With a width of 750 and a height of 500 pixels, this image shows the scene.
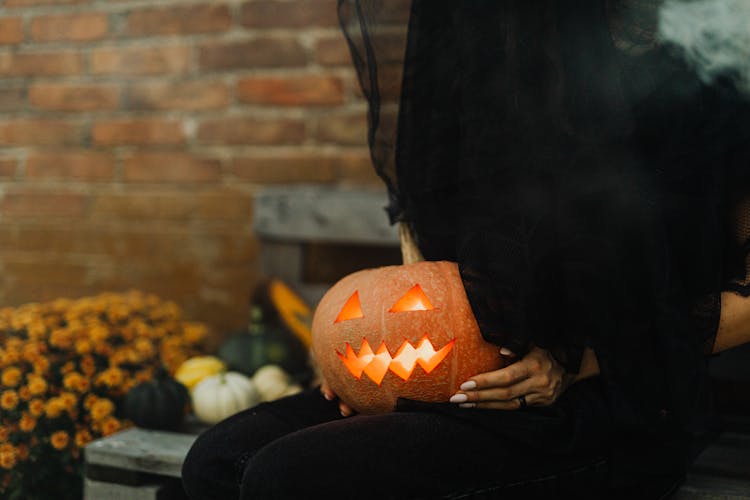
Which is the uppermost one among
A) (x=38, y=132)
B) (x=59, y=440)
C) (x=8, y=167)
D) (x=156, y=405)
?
(x=38, y=132)

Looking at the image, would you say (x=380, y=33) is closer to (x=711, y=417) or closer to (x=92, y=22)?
(x=711, y=417)

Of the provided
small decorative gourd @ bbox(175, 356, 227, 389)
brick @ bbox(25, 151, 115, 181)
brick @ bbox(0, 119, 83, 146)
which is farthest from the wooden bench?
brick @ bbox(0, 119, 83, 146)

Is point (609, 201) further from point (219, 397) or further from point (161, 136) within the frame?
point (161, 136)

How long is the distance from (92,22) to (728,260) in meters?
1.89

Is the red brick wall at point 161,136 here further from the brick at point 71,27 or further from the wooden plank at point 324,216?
the wooden plank at point 324,216

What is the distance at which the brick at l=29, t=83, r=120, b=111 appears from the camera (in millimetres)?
2389

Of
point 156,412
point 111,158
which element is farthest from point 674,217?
point 111,158

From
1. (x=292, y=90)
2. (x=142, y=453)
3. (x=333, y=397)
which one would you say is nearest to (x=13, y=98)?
(x=292, y=90)

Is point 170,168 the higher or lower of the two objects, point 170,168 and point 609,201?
the lower

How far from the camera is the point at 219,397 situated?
175 cm

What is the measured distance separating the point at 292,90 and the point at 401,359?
1.21m

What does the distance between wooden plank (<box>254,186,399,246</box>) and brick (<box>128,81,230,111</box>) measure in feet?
1.17

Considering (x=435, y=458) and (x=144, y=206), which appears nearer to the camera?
(x=435, y=458)

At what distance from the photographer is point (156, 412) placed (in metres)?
1.61
